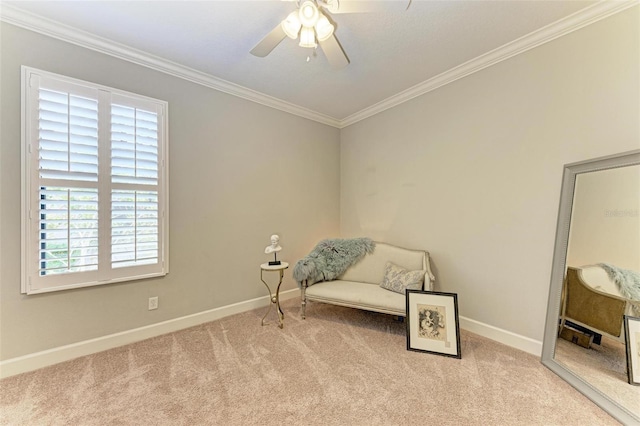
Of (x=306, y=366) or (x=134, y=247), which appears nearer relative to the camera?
(x=306, y=366)

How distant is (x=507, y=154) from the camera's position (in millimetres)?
2287

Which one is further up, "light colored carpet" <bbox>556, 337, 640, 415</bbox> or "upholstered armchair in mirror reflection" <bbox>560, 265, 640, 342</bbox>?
"upholstered armchair in mirror reflection" <bbox>560, 265, 640, 342</bbox>

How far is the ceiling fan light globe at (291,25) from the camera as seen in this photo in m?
1.54

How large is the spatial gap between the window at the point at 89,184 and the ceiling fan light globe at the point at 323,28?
175cm

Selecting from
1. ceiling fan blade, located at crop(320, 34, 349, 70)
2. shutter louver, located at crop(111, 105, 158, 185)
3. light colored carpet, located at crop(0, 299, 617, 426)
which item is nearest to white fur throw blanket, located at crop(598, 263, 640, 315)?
light colored carpet, located at crop(0, 299, 617, 426)

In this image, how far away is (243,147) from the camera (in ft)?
10.0

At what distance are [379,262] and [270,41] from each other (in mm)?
2427

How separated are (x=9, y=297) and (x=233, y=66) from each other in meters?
2.57

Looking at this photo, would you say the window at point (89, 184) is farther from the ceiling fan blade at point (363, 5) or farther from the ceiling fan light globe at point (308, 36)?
the ceiling fan blade at point (363, 5)

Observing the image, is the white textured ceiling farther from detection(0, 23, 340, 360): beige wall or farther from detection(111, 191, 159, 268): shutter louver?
detection(111, 191, 159, 268): shutter louver

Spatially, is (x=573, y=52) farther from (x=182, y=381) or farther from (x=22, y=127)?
(x=22, y=127)

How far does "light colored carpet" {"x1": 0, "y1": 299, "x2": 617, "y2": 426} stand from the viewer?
1.50 metres

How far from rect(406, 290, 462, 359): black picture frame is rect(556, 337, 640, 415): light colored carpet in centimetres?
71

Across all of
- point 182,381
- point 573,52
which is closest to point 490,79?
point 573,52
